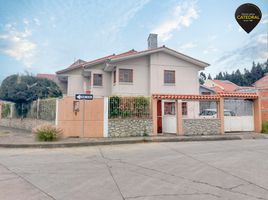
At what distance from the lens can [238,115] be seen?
1697cm

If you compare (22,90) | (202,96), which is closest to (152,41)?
(202,96)

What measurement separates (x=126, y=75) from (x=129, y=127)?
781cm

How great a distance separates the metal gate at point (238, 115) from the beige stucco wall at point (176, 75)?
6027 millimetres

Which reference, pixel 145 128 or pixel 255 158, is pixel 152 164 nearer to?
pixel 255 158

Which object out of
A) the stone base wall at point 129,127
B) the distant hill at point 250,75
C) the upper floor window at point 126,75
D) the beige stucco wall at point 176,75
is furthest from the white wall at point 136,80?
the distant hill at point 250,75

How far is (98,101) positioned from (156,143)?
4.26m

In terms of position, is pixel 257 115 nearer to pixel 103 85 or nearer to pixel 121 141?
pixel 121 141

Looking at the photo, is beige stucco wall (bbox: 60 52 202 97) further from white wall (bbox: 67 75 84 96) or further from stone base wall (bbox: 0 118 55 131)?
stone base wall (bbox: 0 118 55 131)

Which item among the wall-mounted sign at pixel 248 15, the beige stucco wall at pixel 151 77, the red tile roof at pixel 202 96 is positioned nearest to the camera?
the wall-mounted sign at pixel 248 15

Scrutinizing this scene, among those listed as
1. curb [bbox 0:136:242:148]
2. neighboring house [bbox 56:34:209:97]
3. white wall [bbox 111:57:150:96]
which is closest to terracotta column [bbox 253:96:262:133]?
curb [bbox 0:136:242:148]

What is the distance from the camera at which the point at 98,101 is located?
1459 centimetres

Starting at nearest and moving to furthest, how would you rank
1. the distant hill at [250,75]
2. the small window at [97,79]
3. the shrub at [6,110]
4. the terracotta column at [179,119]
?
the terracotta column at [179,119]
the small window at [97,79]
the shrub at [6,110]
the distant hill at [250,75]

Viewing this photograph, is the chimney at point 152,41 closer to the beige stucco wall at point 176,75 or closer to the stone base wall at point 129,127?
the beige stucco wall at point 176,75

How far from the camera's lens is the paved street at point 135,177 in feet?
16.4
